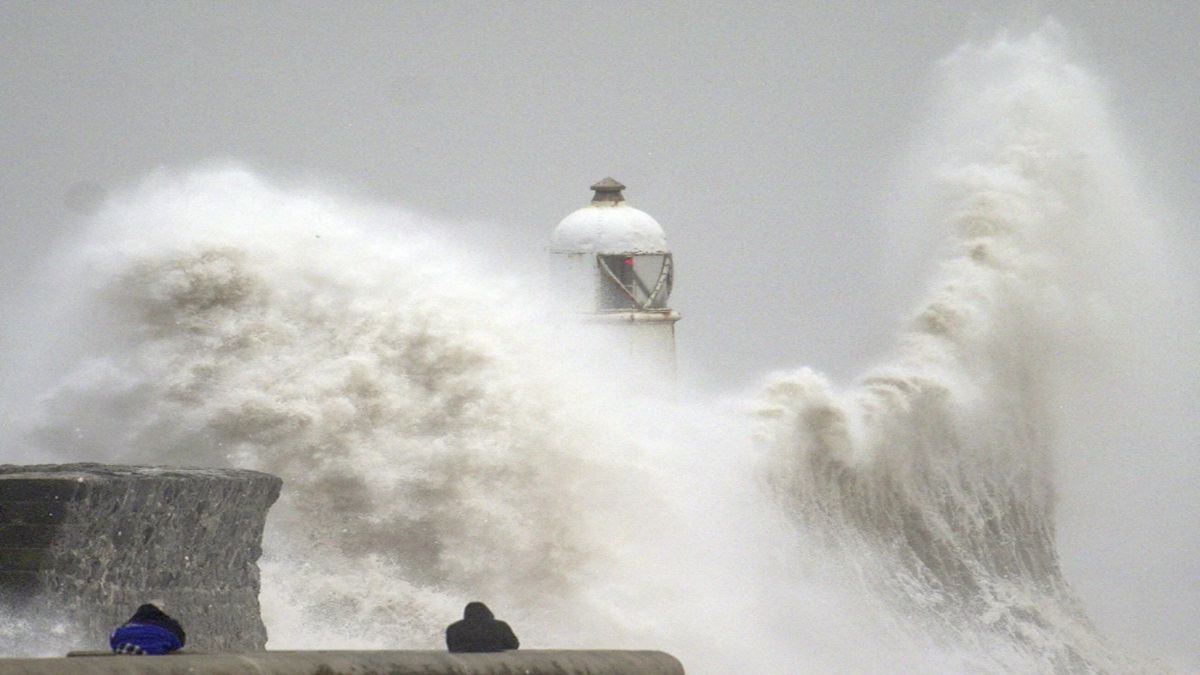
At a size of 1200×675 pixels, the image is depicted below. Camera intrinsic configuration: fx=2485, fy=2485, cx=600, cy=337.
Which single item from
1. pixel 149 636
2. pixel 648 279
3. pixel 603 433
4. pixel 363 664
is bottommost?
pixel 363 664

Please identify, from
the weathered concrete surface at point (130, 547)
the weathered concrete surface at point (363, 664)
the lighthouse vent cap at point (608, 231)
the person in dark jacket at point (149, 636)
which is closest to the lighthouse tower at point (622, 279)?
the lighthouse vent cap at point (608, 231)

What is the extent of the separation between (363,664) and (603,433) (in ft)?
50.0

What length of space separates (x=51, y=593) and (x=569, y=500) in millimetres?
10941

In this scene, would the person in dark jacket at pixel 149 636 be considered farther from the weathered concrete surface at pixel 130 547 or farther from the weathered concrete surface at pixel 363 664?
the weathered concrete surface at pixel 130 547

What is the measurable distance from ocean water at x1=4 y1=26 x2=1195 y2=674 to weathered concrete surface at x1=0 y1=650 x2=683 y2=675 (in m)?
A: 9.21

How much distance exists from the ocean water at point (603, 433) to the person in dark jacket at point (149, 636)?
979cm

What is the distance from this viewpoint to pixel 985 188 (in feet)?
108

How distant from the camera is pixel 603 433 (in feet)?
82.8

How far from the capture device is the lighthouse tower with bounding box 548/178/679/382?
99.9 ft

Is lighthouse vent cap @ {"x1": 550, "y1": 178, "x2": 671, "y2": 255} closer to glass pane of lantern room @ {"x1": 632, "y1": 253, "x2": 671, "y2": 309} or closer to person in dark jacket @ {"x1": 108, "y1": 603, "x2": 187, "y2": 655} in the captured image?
glass pane of lantern room @ {"x1": 632, "y1": 253, "x2": 671, "y2": 309}

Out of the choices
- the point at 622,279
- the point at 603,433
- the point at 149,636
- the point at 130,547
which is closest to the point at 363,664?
the point at 149,636

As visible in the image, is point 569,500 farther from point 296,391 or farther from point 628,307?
point 628,307

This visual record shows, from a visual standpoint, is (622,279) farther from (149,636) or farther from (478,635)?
(149,636)

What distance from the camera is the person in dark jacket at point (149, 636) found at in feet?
33.6
